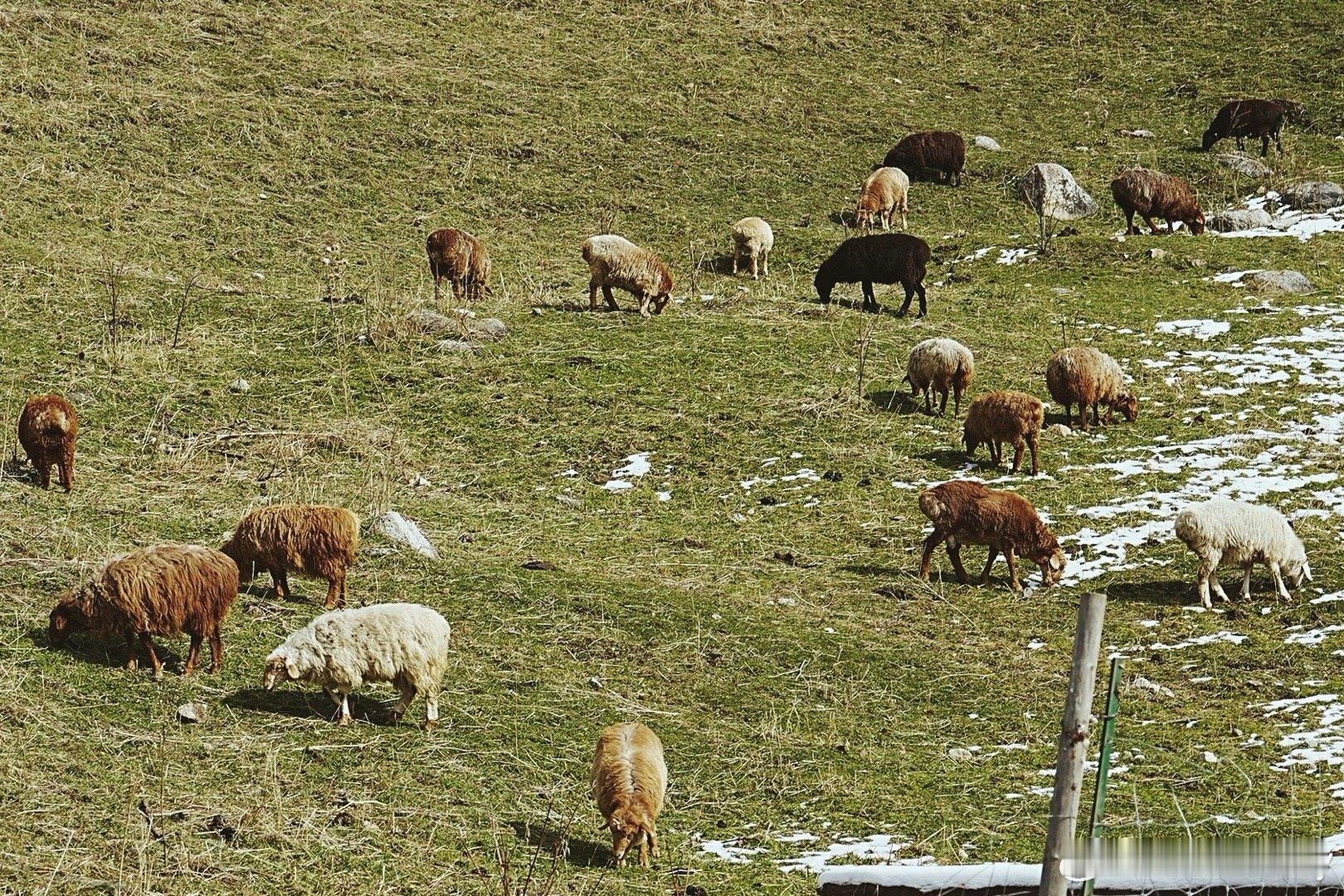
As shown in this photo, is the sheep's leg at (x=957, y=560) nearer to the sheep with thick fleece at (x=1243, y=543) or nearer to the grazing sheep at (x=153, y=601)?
the sheep with thick fleece at (x=1243, y=543)

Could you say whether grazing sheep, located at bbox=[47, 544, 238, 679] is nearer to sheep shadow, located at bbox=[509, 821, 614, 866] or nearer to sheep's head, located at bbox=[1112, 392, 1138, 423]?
sheep shadow, located at bbox=[509, 821, 614, 866]

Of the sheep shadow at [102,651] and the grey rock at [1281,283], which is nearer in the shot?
the sheep shadow at [102,651]

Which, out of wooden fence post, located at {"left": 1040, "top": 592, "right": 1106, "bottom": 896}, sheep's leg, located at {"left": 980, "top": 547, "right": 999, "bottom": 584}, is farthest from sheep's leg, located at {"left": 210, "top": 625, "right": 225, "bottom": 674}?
wooden fence post, located at {"left": 1040, "top": 592, "right": 1106, "bottom": 896}

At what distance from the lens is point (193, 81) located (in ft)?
81.1

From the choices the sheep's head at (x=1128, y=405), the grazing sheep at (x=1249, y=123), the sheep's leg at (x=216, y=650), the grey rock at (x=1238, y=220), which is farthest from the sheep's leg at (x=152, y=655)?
the grazing sheep at (x=1249, y=123)

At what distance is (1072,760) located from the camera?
4.26 metres

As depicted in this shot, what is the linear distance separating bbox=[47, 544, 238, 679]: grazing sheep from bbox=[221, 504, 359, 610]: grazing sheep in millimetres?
1313

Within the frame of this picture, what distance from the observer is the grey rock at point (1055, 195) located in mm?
24172

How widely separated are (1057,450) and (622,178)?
11.4 metres

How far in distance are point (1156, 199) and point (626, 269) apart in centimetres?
886

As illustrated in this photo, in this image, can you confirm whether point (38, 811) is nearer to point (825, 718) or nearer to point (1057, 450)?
point (825, 718)

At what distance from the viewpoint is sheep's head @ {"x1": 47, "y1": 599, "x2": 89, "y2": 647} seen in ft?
30.7

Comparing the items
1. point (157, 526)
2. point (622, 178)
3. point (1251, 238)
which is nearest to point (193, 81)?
point (622, 178)

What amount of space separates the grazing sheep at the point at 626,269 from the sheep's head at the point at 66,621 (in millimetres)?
10511
